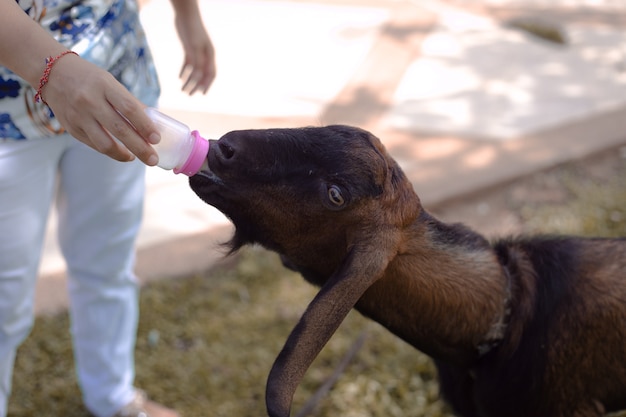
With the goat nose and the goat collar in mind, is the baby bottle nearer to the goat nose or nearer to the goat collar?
the goat nose

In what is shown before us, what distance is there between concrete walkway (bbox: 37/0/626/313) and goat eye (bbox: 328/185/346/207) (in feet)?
7.66

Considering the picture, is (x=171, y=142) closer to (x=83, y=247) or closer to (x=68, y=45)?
(x=68, y=45)

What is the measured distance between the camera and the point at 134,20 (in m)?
2.87

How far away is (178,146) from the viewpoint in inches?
91.6

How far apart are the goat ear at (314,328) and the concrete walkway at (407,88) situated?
7.92 ft

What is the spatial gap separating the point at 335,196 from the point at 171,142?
1.65 ft

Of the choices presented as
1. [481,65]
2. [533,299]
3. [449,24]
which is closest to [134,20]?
[533,299]

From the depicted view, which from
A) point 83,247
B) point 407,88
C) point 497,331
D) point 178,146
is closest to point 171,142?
point 178,146

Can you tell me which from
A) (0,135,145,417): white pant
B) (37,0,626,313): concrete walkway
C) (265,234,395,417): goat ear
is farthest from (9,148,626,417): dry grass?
(265,234,395,417): goat ear

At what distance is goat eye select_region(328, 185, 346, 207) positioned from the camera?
93.4 inches

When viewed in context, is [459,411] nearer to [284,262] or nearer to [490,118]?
[284,262]

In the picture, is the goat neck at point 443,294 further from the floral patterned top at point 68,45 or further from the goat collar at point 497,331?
the floral patterned top at point 68,45

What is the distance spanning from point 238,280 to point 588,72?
3.82 m

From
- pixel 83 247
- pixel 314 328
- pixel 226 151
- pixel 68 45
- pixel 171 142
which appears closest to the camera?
pixel 314 328
